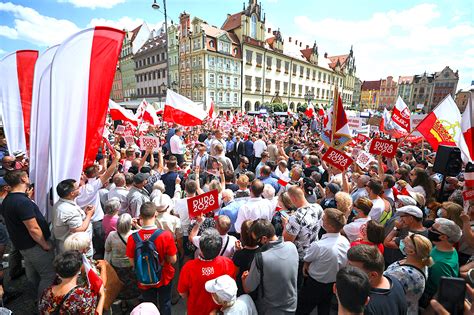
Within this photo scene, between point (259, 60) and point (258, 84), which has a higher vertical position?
point (259, 60)

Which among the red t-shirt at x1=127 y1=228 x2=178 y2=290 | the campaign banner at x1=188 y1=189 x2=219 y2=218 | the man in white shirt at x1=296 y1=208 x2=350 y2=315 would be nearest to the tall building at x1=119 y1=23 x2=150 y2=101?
the campaign banner at x1=188 y1=189 x2=219 y2=218

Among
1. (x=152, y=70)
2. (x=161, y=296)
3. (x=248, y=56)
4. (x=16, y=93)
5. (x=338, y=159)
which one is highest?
(x=248, y=56)

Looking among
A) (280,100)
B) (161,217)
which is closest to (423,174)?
(161,217)

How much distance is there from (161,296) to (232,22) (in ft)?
169

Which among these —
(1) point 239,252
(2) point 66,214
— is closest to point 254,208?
(1) point 239,252

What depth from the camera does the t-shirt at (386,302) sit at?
1.77 meters

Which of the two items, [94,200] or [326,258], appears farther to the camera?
[94,200]

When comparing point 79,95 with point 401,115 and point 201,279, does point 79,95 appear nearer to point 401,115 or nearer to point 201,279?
point 201,279

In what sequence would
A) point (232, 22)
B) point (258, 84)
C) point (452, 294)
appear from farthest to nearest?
point (258, 84) < point (232, 22) < point (452, 294)

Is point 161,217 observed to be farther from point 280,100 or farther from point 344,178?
point 280,100

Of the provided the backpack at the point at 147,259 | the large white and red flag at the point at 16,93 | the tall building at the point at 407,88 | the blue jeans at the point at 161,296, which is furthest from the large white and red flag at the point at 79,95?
the tall building at the point at 407,88

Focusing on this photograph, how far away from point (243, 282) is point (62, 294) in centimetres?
155

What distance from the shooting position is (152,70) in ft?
161

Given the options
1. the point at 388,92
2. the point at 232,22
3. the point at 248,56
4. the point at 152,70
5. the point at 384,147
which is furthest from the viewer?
the point at 388,92
